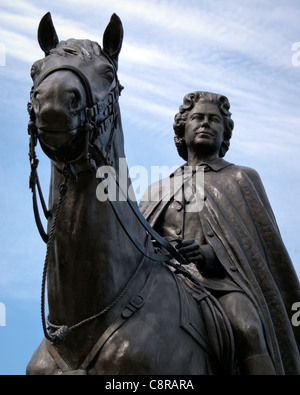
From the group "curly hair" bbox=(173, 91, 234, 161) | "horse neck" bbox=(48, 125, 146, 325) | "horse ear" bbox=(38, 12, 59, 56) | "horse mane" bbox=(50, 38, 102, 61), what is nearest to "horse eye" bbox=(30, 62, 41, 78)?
"horse mane" bbox=(50, 38, 102, 61)

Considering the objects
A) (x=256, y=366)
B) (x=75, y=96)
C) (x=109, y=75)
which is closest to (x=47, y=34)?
(x=109, y=75)

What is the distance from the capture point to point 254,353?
254 inches

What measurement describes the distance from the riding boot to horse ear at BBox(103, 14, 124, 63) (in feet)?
8.82

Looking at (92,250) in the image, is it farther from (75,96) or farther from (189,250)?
(189,250)

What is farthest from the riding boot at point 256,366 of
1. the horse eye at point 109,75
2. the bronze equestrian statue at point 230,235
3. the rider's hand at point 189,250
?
the horse eye at point 109,75

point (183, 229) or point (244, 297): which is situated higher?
point (183, 229)

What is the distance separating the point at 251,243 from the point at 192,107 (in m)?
1.88

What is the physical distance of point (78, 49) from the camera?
557cm

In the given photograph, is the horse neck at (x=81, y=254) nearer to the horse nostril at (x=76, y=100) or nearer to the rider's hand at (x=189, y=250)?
the horse nostril at (x=76, y=100)

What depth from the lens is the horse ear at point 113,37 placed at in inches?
230
